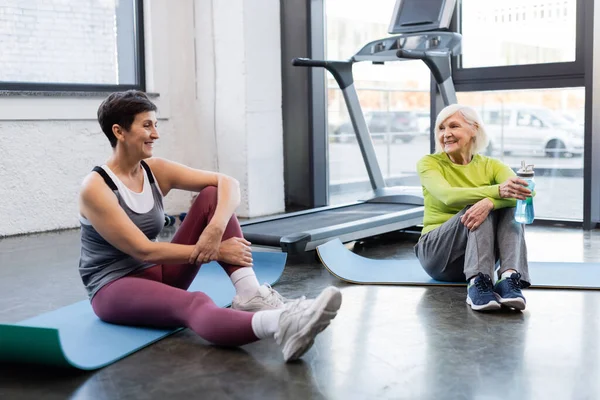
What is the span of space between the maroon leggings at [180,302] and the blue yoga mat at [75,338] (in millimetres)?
57

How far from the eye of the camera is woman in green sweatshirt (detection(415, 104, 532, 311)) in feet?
8.62

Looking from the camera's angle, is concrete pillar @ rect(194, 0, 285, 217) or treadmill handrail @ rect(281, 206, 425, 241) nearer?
treadmill handrail @ rect(281, 206, 425, 241)

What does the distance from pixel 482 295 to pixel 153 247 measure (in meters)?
1.21

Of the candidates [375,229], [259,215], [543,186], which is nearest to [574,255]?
[375,229]

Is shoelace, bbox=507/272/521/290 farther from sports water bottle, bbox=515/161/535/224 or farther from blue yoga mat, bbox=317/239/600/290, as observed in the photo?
blue yoga mat, bbox=317/239/600/290

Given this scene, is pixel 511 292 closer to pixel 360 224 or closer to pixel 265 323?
pixel 265 323

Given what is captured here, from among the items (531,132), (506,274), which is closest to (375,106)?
(531,132)

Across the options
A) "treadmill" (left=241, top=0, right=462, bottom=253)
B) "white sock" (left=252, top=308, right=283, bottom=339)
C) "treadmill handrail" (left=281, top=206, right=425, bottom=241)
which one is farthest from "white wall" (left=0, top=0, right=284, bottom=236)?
"white sock" (left=252, top=308, right=283, bottom=339)

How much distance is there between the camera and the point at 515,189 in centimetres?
261

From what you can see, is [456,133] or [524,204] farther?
[456,133]

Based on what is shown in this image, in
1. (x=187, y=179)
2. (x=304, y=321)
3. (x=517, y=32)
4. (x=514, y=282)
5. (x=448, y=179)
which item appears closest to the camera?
(x=304, y=321)

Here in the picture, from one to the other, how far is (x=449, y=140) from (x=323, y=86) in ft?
9.46

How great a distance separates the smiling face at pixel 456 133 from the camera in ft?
9.41

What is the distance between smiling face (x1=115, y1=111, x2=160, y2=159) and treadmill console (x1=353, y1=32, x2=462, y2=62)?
7.46 feet
